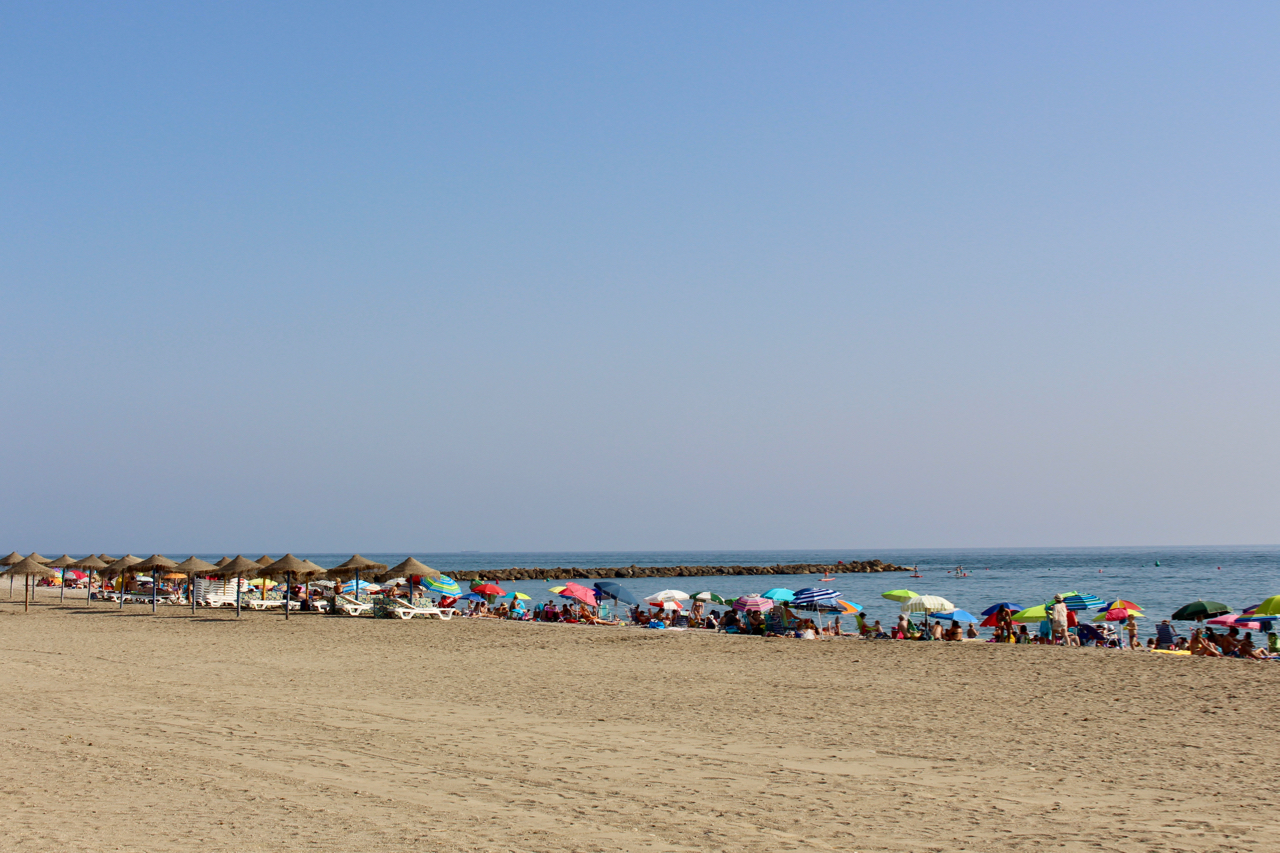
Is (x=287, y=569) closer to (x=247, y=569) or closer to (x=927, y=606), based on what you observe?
(x=247, y=569)

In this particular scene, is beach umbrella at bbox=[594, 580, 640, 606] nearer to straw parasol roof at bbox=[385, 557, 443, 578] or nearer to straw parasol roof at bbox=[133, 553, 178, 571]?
straw parasol roof at bbox=[385, 557, 443, 578]

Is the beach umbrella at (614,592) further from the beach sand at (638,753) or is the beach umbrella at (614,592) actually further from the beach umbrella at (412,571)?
the beach sand at (638,753)

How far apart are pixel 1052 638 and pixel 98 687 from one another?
17852 millimetres

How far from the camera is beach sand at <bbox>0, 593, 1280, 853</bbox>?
21.7 ft

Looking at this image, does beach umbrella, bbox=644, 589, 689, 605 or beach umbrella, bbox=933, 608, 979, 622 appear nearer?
beach umbrella, bbox=933, 608, 979, 622

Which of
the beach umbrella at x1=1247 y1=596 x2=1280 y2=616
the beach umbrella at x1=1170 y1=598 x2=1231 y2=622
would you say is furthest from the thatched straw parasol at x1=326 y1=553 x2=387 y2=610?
the beach umbrella at x1=1247 y1=596 x2=1280 y2=616

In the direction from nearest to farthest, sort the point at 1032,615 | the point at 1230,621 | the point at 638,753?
the point at 638,753
the point at 1230,621
the point at 1032,615

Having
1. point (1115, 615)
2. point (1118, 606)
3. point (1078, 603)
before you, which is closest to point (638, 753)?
point (1078, 603)

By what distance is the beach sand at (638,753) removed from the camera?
661cm

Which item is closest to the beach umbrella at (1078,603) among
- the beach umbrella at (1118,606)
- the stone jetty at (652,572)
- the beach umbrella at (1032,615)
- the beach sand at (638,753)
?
the beach umbrella at (1032,615)

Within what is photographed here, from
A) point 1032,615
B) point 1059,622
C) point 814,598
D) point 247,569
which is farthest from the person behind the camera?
point 247,569

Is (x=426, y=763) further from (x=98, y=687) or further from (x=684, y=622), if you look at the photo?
(x=684, y=622)

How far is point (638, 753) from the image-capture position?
30.2ft

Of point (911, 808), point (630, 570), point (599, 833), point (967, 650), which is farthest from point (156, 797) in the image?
point (630, 570)
